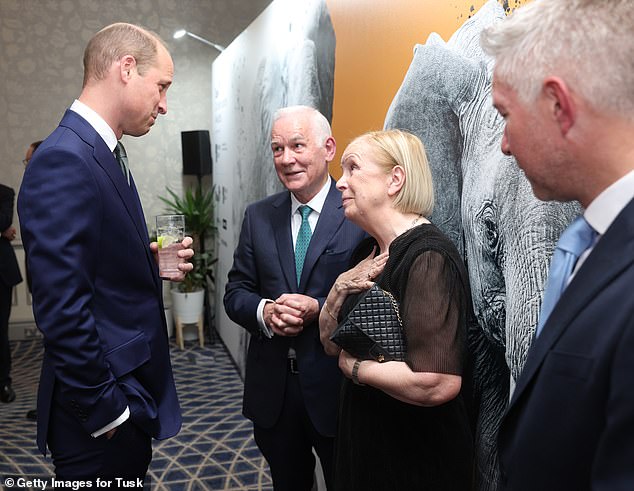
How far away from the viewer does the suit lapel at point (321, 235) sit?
2119mm

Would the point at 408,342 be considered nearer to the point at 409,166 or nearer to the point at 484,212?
the point at 484,212

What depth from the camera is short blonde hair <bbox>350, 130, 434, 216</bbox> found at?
1.59m

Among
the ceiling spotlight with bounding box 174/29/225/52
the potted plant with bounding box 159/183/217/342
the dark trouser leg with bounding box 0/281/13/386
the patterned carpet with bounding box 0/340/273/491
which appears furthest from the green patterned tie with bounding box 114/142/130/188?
the ceiling spotlight with bounding box 174/29/225/52

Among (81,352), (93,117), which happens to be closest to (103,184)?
(93,117)

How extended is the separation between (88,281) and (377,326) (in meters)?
0.80

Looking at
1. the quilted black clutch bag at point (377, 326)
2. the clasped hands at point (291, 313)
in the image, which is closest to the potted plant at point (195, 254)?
the clasped hands at point (291, 313)

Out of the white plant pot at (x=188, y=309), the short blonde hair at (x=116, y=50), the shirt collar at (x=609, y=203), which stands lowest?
the white plant pot at (x=188, y=309)

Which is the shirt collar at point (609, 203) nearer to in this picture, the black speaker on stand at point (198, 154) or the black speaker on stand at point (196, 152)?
the black speaker on stand at point (198, 154)

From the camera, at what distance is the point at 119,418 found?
158cm

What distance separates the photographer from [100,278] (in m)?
1.60

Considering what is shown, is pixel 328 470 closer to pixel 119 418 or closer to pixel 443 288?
pixel 119 418

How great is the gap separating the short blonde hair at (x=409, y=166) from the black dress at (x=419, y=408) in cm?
12

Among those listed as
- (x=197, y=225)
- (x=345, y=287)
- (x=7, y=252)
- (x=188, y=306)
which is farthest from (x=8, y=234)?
(x=345, y=287)

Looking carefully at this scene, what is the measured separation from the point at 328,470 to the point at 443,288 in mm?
1094
